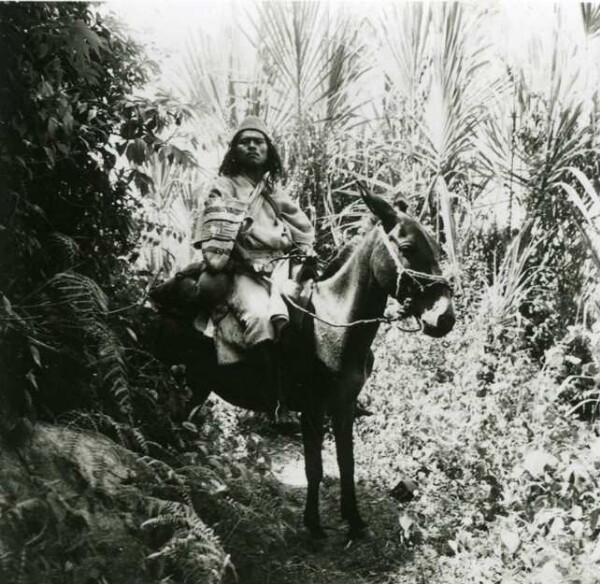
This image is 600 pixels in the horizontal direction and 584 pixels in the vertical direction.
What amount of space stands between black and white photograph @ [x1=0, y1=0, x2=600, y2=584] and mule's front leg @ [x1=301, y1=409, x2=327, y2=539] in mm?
18

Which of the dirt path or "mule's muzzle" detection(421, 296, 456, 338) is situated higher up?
"mule's muzzle" detection(421, 296, 456, 338)

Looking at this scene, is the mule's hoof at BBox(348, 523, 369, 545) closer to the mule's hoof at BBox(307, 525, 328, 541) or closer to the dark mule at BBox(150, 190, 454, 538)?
the dark mule at BBox(150, 190, 454, 538)

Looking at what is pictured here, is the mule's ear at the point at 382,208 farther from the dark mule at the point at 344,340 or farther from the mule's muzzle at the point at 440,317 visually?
the mule's muzzle at the point at 440,317

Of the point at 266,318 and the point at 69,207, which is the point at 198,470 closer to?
the point at 266,318

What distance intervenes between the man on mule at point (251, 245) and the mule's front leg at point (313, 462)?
10.7 inches

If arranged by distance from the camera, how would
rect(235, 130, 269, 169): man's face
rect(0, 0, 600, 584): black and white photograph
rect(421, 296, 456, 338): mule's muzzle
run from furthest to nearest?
1. rect(235, 130, 269, 169): man's face
2. rect(421, 296, 456, 338): mule's muzzle
3. rect(0, 0, 600, 584): black and white photograph

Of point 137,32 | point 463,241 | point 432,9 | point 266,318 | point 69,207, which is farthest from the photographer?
point 463,241

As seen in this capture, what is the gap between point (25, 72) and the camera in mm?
3875

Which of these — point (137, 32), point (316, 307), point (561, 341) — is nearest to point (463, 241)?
point (561, 341)

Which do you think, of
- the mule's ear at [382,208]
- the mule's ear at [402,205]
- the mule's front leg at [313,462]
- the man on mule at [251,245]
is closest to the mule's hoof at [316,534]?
the mule's front leg at [313,462]

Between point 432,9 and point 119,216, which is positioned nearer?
point 119,216

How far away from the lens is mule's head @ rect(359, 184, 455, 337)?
158 inches

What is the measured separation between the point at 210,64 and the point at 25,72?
1.88 metres

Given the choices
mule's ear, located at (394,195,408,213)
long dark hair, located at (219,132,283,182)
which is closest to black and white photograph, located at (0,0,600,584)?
long dark hair, located at (219,132,283,182)
